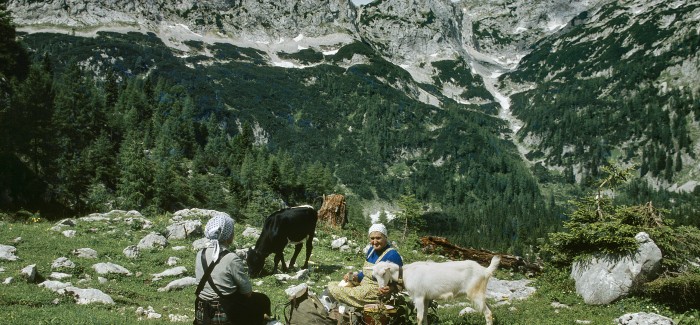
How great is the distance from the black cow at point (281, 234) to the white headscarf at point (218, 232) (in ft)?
26.6

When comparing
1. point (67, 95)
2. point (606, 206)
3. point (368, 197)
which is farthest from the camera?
point (368, 197)

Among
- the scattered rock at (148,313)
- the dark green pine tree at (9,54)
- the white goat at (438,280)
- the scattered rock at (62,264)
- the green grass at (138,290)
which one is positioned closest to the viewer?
the white goat at (438,280)

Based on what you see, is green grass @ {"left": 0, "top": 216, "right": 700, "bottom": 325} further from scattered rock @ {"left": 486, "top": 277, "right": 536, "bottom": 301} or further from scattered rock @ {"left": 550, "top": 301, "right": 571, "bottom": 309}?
scattered rock @ {"left": 486, "top": 277, "right": 536, "bottom": 301}

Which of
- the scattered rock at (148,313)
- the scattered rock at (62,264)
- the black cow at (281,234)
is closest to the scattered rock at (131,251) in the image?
the scattered rock at (62,264)

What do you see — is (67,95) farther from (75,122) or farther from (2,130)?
(2,130)

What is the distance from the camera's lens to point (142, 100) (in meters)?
119

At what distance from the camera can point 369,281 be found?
890cm

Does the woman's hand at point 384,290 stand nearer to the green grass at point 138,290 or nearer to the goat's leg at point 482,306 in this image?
the green grass at point 138,290

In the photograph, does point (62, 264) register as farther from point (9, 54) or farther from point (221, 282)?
point (9, 54)

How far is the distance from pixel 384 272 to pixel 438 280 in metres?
1.20

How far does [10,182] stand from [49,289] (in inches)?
998

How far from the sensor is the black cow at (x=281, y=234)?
586 inches

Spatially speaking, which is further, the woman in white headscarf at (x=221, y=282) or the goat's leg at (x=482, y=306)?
the goat's leg at (x=482, y=306)

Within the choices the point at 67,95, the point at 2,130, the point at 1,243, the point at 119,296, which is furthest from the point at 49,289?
the point at 67,95
